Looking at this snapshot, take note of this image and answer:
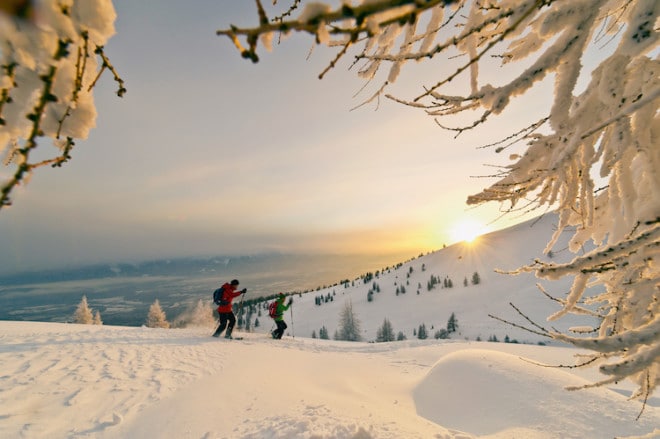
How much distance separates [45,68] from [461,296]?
5383cm

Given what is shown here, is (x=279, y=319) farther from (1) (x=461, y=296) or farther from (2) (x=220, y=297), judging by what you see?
(1) (x=461, y=296)

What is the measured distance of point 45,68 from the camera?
0.75 metres

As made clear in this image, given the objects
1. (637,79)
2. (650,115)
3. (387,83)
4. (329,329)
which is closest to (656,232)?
(650,115)

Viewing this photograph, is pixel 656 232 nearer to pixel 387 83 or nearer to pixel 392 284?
pixel 387 83

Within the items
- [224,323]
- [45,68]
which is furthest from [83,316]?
[45,68]

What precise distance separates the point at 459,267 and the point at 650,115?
6614 cm

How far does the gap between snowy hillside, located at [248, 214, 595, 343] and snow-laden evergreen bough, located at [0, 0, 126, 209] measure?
35.0 metres

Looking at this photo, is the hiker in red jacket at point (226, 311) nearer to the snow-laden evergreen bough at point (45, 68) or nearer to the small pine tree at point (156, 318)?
the snow-laden evergreen bough at point (45, 68)

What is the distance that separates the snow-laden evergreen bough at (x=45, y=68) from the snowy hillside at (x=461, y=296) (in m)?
35.0

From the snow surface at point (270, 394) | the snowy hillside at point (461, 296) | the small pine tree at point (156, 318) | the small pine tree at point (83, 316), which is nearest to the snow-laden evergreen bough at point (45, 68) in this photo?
the snow surface at point (270, 394)

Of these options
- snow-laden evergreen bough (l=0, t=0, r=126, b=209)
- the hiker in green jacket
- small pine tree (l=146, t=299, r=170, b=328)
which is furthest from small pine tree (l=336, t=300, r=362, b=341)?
snow-laden evergreen bough (l=0, t=0, r=126, b=209)

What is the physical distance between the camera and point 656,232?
5.37 ft

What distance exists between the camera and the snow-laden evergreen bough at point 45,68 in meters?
0.71

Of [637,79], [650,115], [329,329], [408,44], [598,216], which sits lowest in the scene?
[329,329]
